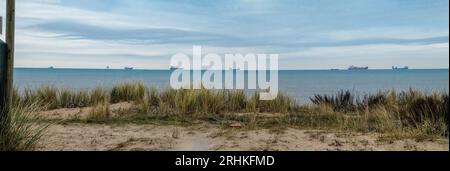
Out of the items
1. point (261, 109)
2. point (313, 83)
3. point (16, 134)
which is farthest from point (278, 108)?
point (313, 83)

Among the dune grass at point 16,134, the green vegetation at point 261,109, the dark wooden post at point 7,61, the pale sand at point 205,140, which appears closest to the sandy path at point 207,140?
the pale sand at point 205,140

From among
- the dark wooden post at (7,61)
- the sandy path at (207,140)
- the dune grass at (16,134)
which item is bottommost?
the sandy path at (207,140)

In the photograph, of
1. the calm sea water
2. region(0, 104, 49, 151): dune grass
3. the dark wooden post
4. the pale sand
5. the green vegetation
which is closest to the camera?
region(0, 104, 49, 151): dune grass

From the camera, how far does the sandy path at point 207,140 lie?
7.86 m

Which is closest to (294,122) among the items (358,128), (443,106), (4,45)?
(358,128)

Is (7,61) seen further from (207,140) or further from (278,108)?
(278,108)

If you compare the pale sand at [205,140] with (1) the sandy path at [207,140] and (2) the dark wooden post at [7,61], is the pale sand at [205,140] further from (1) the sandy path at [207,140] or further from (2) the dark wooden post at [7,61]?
(2) the dark wooden post at [7,61]

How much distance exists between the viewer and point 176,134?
9102mm

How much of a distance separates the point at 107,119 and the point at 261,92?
474 centimetres

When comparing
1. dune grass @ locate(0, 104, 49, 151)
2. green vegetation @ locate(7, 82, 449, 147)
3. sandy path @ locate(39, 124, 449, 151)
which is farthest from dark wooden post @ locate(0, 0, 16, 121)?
green vegetation @ locate(7, 82, 449, 147)

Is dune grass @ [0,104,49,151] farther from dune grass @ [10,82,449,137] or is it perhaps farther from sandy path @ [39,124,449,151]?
dune grass @ [10,82,449,137]

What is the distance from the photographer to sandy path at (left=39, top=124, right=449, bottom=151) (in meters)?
7.86

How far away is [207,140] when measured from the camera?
865 cm

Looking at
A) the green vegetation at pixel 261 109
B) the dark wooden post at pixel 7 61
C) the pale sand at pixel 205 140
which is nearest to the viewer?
the dark wooden post at pixel 7 61
